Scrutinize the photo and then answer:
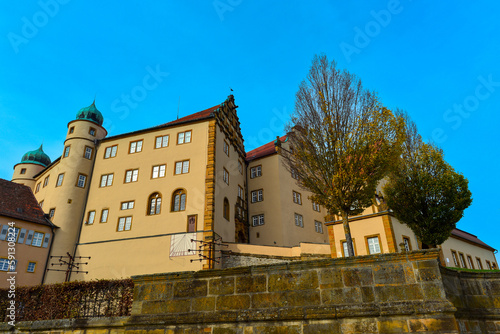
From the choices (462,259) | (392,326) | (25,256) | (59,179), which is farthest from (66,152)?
(462,259)

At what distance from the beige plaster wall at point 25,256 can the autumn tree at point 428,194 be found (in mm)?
30188

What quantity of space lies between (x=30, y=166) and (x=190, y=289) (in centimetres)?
4885

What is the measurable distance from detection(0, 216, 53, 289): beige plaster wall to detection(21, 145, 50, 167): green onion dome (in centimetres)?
1980

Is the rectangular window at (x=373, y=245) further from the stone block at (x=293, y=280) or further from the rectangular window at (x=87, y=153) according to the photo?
the rectangular window at (x=87, y=153)

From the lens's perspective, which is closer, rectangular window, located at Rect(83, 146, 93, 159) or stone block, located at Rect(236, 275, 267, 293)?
stone block, located at Rect(236, 275, 267, 293)

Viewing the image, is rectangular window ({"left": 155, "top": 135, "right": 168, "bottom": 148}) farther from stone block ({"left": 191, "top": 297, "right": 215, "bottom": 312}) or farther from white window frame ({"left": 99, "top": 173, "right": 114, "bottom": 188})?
stone block ({"left": 191, "top": 297, "right": 215, "bottom": 312})

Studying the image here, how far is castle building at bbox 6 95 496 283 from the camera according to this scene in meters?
27.7

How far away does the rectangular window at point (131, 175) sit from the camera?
107 ft

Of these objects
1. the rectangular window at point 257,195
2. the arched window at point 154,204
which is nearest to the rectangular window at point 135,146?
the arched window at point 154,204

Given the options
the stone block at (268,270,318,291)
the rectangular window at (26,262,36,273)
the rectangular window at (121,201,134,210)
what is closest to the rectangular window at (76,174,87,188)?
the rectangular window at (121,201,134,210)

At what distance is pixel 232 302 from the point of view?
302 inches

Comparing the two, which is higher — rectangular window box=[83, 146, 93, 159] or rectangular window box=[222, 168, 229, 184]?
rectangular window box=[83, 146, 93, 159]

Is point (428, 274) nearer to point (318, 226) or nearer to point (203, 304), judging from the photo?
point (203, 304)

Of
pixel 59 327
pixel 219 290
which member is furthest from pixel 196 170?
pixel 219 290
